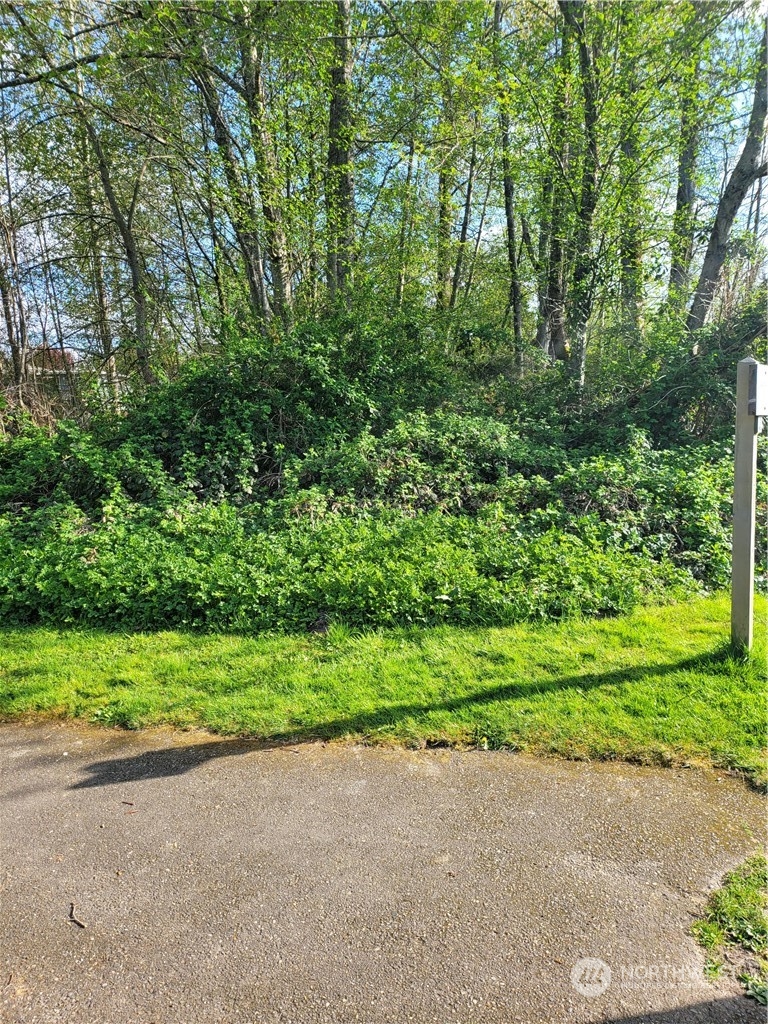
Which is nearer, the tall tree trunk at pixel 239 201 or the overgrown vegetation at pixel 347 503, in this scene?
the overgrown vegetation at pixel 347 503

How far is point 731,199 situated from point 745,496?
10.2 meters

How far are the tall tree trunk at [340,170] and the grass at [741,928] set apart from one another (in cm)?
995

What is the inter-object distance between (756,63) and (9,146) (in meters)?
13.5

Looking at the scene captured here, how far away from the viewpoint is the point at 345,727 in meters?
3.51

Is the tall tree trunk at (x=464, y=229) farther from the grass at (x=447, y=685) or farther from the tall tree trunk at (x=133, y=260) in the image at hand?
the grass at (x=447, y=685)

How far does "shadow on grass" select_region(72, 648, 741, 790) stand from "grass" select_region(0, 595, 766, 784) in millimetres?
13

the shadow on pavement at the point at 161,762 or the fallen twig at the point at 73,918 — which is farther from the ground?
the shadow on pavement at the point at 161,762

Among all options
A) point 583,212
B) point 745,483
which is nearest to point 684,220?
point 583,212

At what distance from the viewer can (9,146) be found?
10930 millimetres

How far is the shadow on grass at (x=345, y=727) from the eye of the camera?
3238 millimetres

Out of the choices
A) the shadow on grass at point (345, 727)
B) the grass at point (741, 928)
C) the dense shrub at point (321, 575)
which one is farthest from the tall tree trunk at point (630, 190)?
the grass at point (741, 928)

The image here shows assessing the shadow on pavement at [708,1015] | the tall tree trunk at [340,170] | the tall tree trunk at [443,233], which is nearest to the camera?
the shadow on pavement at [708,1015]

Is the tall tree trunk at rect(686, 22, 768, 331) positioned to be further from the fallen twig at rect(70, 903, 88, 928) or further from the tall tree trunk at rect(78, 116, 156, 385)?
the fallen twig at rect(70, 903, 88, 928)

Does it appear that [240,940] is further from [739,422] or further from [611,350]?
[611,350]
